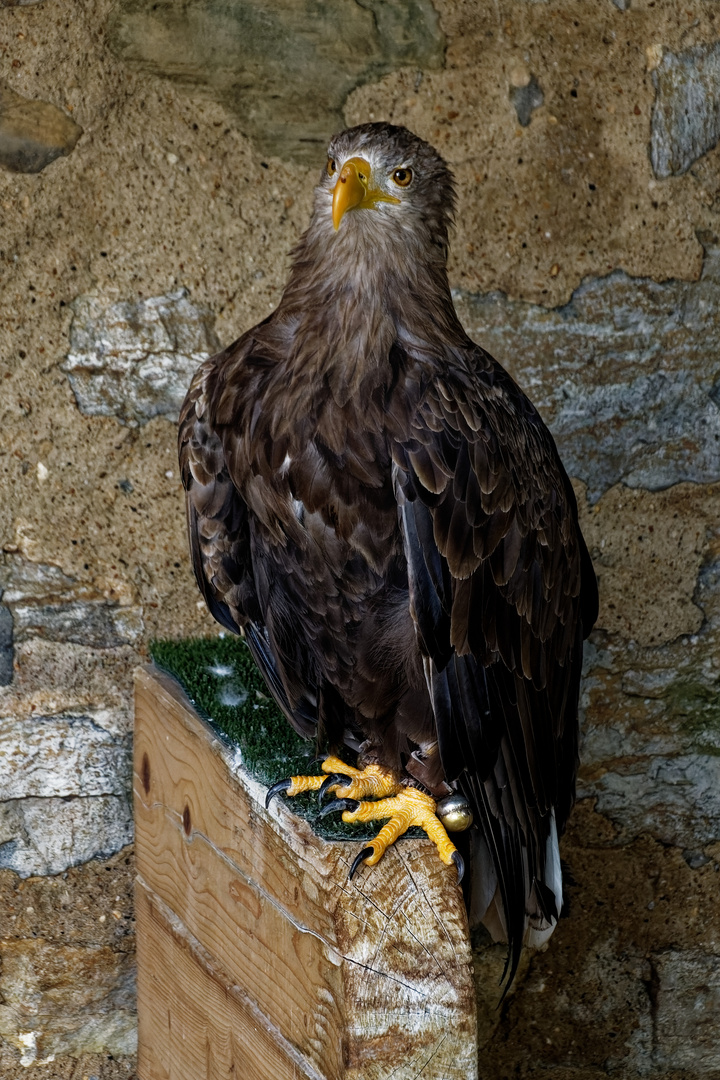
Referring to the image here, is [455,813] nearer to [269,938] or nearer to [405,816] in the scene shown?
[405,816]

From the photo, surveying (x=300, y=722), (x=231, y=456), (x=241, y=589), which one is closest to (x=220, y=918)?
(x=300, y=722)

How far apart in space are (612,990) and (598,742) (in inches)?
20.7

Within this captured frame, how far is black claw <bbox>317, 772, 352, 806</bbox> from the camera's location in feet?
4.85

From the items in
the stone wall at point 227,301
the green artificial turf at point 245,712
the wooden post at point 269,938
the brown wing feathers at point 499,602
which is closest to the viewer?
the wooden post at point 269,938

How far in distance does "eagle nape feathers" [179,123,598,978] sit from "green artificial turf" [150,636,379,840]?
0.05 m

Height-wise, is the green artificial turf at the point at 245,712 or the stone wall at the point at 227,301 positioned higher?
the stone wall at the point at 227,301

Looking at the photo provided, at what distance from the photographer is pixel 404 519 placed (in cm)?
132

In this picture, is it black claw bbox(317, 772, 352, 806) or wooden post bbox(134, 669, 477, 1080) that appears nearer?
wooden post bbox(134, 669, 477, 1080)

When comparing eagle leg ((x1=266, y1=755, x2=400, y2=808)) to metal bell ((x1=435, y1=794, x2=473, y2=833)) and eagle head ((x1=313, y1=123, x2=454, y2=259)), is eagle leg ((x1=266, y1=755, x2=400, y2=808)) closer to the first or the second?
metal bell ((x1=435, y1=794, x2=473, y2=833))

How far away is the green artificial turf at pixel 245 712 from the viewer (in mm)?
1434

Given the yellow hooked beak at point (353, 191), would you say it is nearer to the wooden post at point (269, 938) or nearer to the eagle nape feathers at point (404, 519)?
the eagle nape feathers at point (404, 519)

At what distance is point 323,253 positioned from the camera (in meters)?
1.44

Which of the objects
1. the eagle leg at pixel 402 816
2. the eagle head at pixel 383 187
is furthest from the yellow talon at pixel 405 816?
the eagle head at pixel 383 187

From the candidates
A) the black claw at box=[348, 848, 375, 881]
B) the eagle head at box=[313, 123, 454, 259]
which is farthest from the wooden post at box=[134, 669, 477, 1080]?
the eagle head at box=[313, 123, 454, 259]
